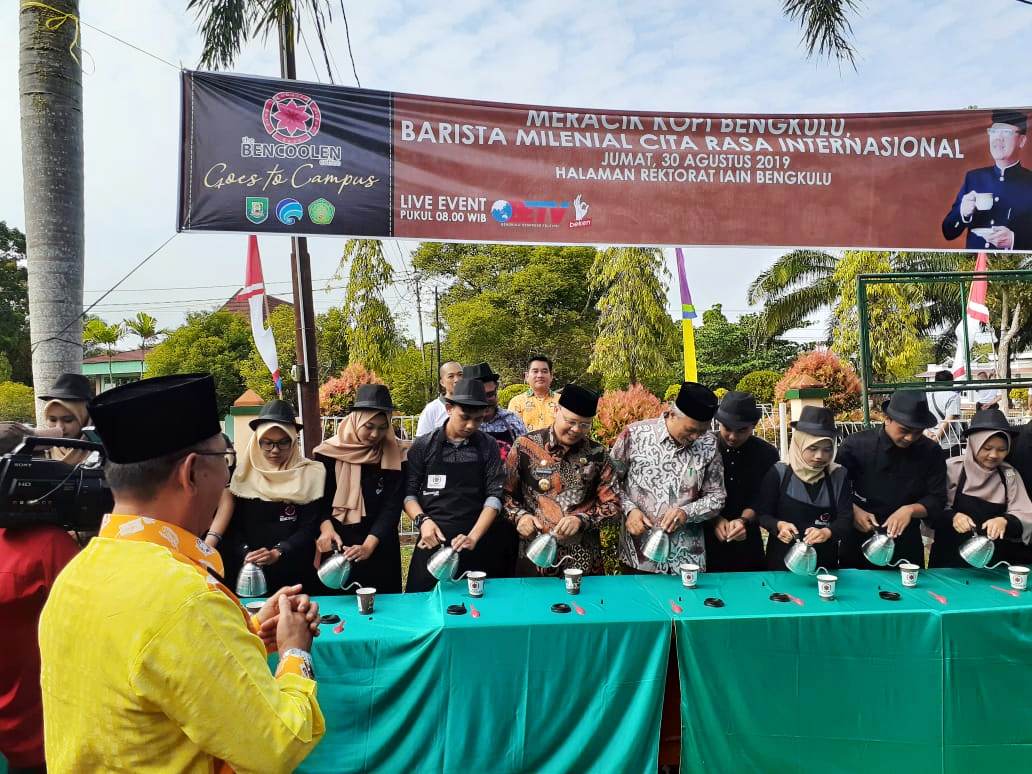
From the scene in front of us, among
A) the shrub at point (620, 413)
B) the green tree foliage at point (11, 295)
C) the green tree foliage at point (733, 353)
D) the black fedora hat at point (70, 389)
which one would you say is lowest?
the shrub at point (620, 413)

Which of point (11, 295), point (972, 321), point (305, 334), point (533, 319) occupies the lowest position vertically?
point (972, 321)

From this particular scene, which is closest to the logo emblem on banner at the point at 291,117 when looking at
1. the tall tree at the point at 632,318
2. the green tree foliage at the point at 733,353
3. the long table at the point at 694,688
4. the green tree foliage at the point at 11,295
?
the long table at the point at 694,688

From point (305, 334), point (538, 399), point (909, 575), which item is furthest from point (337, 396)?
point (909, 575)

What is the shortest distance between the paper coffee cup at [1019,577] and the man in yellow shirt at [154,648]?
9.77 feet

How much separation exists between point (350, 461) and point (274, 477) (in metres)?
0.42

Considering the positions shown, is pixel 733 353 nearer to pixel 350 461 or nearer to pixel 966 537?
pixel 966 537

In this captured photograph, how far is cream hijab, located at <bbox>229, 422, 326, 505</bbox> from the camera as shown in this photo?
123 inches

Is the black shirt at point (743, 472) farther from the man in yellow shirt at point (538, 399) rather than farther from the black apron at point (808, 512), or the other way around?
the man in yellow shirt at point (538, 399)

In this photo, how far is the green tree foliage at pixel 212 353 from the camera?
25.0 m

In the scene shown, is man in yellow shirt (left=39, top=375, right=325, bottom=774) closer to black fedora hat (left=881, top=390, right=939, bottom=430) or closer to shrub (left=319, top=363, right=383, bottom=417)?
black fedora hat (left=881, top=390, right=939, bottom=430)

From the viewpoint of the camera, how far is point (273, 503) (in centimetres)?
316

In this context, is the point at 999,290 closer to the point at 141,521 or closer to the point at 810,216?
the point at 810,216

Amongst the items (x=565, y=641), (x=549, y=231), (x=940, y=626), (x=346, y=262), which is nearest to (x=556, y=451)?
(x=565, y=641)

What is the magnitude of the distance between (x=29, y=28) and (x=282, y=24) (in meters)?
1.48
